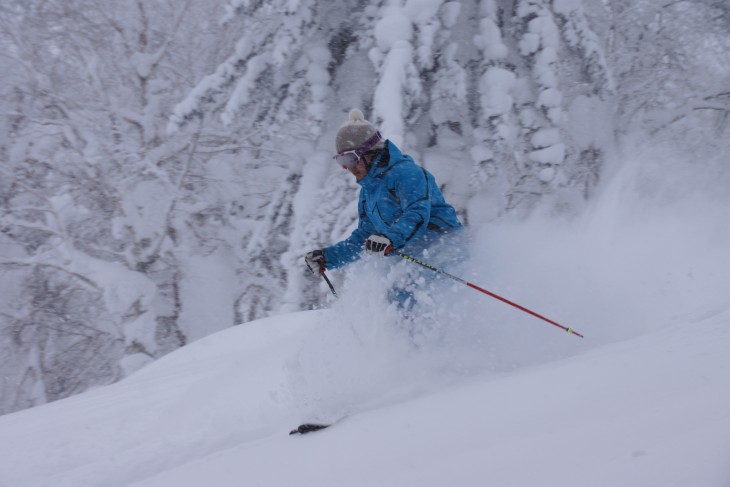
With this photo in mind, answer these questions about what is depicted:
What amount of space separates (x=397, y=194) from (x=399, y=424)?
5.33ft

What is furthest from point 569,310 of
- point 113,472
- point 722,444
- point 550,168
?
Answer: point 550,168

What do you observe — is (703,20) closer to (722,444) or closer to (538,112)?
(538,112)

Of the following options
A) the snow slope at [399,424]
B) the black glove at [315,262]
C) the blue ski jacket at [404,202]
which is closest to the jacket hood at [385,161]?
the blue ski jacket at [404,202]

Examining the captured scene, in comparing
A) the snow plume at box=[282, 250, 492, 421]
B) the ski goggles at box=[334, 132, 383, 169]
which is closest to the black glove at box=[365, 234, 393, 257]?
the snow plume at box=[282, 250, 492, 421]

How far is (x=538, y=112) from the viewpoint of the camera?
6895 mm

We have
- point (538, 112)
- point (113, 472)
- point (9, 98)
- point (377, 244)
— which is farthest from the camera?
point (9, 98)

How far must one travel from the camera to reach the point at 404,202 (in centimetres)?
344

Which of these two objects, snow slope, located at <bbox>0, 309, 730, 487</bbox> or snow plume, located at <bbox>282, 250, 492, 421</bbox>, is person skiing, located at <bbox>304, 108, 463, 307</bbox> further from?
snow slope, located at <bbox>0, 309, 730, 487</bbox>

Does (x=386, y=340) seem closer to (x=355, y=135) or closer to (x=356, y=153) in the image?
(x=356, y=153)

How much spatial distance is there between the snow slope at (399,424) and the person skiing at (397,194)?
74 cm

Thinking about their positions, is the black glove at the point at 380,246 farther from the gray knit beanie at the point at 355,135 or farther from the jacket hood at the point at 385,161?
the gray knit beanie at the point at 355,135

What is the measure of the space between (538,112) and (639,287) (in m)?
3.72

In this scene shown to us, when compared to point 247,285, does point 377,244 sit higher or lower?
higher

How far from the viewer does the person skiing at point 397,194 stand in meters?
3.38
